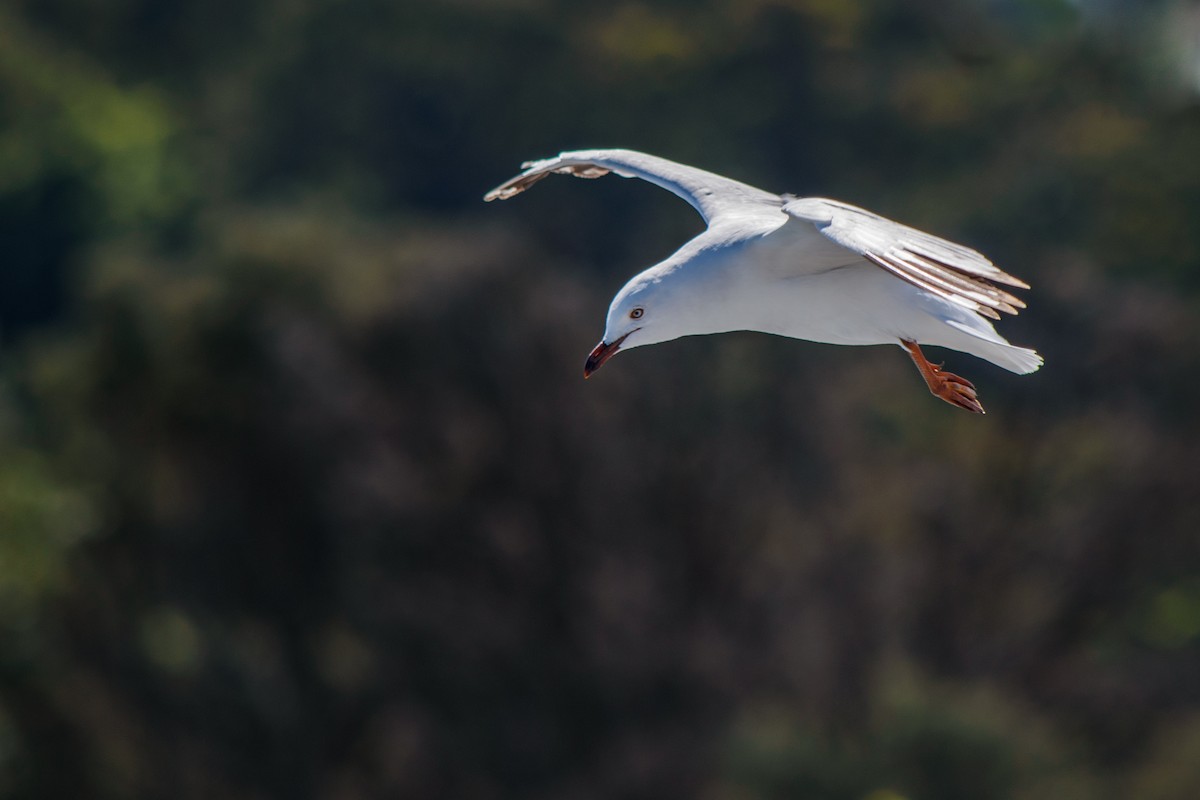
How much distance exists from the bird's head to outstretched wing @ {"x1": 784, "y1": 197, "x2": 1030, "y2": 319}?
70 cm

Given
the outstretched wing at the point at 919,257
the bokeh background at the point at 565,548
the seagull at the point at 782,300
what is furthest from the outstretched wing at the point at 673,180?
the bokeh background at the point at 565,548

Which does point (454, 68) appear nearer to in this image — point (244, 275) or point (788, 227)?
point (244, 275)

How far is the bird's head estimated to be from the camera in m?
6.89

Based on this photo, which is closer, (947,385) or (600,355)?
(600,355)

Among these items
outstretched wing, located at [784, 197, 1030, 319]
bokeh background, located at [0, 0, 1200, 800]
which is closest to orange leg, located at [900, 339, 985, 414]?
outstretched wing, located at [784, 197, 1030, 319]

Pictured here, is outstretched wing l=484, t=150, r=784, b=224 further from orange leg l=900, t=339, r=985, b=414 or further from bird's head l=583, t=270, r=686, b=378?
orange leg l=900, t=339, r=985, b=414

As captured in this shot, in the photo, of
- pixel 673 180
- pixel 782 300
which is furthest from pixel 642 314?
pixel 673 180

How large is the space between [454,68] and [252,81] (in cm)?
873

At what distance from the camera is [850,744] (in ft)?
59.4

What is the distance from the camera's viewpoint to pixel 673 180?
307 inches

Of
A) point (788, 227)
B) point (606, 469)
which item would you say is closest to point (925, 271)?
point (788, 227)

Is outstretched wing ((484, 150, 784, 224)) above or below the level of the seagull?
above

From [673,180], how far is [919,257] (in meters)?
1.91

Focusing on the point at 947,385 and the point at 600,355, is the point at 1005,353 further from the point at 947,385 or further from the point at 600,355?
the point at 600,355
